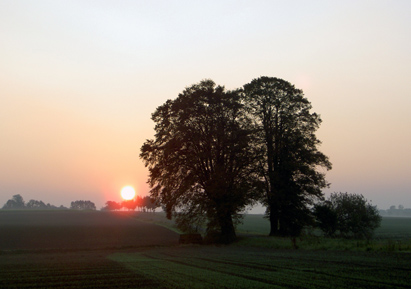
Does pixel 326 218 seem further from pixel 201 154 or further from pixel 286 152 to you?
pixel 201 154

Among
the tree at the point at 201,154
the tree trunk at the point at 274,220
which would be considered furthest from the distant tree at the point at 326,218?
the tree at the point at 201,154

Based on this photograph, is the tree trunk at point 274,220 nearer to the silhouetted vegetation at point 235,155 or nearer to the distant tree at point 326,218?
the silhouetted vegetation at point 235,155

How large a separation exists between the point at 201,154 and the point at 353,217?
2010 cm

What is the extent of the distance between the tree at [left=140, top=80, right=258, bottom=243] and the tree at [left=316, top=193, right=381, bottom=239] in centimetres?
1166

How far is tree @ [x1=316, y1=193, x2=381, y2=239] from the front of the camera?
4272cm

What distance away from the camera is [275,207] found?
1614 inches

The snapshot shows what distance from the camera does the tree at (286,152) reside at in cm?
3953

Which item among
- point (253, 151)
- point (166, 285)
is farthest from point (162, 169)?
point (166, 285)

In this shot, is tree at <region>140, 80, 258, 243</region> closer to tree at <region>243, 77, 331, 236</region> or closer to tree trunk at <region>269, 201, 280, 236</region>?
tree at <region>243, 77, 331, 236</region>

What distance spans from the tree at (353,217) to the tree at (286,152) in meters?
4.56

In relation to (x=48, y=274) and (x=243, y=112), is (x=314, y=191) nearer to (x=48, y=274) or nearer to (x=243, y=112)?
(x=243, y=112)

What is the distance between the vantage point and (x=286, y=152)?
40.6 metres

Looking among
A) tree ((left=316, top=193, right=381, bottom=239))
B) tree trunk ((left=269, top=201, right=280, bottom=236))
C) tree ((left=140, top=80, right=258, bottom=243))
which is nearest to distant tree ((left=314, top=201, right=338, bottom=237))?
tree ((left=316, top=193, right=381, bottom=239))

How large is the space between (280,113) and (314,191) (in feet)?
31.2
